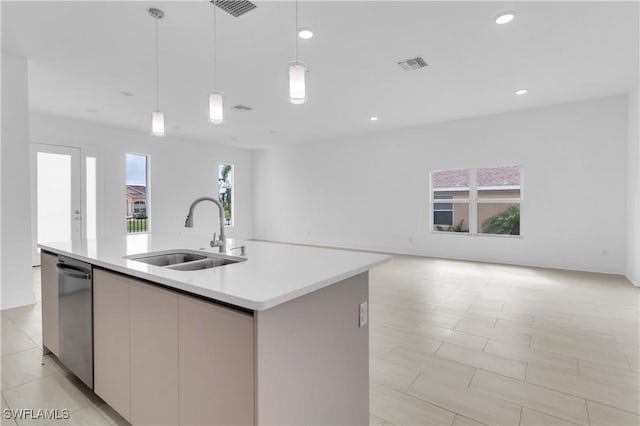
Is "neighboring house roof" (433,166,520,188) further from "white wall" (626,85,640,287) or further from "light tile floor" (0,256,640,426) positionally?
"light tile floor" (0,256,640,426)

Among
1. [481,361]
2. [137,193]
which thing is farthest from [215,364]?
[137,193]

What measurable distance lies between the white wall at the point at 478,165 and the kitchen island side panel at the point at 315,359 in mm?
5573

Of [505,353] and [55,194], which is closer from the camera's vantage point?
[505,353]

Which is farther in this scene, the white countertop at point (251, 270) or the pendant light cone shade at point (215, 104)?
the pendant light cone shade at point (215, 104)

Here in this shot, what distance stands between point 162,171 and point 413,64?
6364 millimetres

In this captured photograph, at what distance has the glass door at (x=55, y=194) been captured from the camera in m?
5.68

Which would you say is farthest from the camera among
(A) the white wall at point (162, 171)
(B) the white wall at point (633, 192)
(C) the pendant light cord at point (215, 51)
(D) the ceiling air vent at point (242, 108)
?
(A) the white wall at point (162, 171)

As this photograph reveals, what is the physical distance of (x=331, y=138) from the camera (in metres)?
8.35

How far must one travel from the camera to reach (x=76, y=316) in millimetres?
2018

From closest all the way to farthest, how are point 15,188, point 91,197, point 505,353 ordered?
point 505,353 < point 15,188 < point 91,197

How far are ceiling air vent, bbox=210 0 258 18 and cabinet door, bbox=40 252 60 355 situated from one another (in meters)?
2.30

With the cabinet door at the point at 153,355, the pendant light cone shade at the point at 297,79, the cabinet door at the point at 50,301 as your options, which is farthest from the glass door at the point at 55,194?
the pendant light cone shade at the point at 297,79

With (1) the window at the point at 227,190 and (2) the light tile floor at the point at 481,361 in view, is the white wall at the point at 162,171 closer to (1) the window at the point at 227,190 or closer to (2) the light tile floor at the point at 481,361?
(1) the window at the point at 227,190

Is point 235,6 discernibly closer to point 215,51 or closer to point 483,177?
point 215,51
